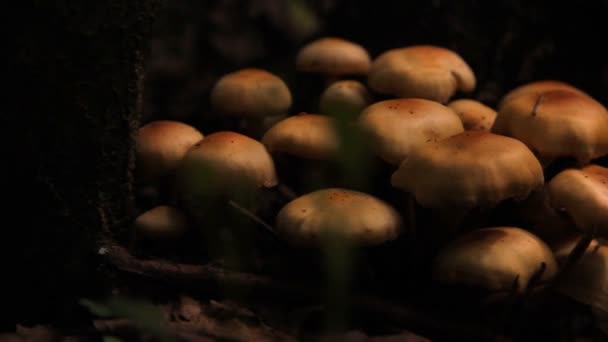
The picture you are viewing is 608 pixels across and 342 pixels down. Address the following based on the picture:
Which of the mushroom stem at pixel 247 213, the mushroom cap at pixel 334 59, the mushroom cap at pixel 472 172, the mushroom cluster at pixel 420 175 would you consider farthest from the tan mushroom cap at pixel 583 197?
the mushroom cap at pixel 334 59

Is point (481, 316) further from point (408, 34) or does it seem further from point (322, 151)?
point (408, 34)

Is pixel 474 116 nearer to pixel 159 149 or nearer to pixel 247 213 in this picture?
pixel 247 213

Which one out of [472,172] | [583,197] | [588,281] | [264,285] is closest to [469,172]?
[472,172]

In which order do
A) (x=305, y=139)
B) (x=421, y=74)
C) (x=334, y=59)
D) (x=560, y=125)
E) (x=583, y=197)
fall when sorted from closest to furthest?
(x=583, y=197) → (x=560, y=125) → (x=305, y=139) → (x=421, y=74) → (x=334, y=59)

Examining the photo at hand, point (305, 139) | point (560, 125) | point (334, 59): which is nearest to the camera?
point (560, 125)

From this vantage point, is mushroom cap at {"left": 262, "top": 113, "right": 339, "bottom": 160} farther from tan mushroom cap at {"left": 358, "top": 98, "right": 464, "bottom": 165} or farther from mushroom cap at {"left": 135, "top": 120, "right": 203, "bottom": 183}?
mushroom cap at {"left": 135, "top": 120, "right": 203, "bottom": 183}

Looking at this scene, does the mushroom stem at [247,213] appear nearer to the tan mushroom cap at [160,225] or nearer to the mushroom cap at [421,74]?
the tan mushroom cap at [160,225]

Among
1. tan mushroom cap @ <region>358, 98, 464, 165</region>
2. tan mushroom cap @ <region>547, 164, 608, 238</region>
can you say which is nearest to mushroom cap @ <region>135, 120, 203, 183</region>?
tan mushroom cap @ <region>358, 98, 464, 165</region>
